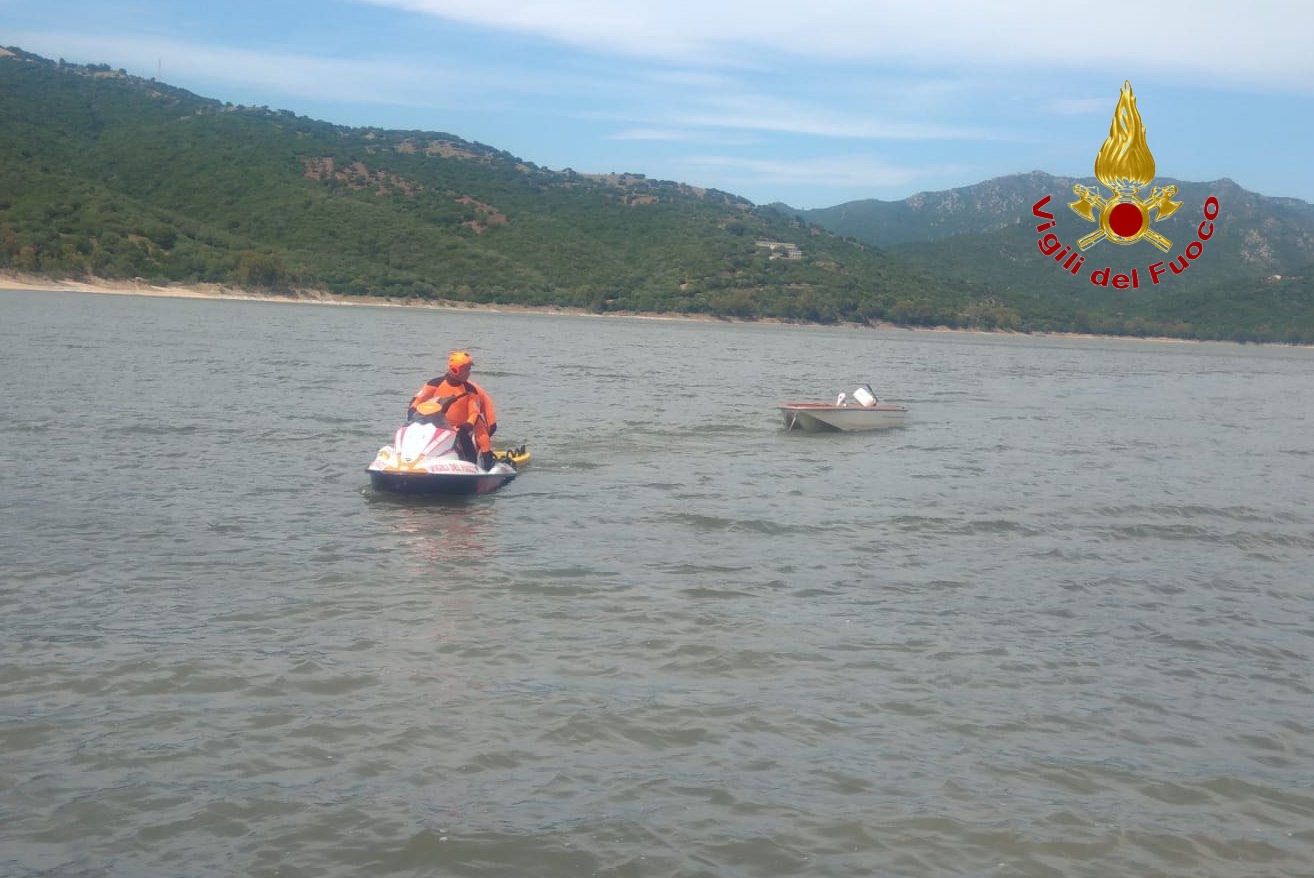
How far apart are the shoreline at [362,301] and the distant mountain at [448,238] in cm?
62

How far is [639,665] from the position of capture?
8.09 meters

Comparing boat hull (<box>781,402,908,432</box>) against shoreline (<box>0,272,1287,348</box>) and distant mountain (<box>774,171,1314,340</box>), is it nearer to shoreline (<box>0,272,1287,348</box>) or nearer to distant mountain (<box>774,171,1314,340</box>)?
shoreline (<box>0,272,1287,348</box>)

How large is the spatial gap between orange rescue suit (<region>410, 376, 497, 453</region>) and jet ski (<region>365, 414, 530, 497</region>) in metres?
0.25

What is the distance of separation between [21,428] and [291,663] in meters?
11.8

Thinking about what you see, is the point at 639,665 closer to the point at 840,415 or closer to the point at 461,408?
the point at 461,408

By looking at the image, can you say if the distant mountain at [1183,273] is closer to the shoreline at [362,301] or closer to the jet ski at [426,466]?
the shoreline at [362,301]

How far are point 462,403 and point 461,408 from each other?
63 millimetres

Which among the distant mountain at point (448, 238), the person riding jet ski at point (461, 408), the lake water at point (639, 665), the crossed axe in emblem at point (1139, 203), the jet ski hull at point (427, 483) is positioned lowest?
the lake water at point (639, 665)

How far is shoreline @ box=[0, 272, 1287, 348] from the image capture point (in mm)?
70375

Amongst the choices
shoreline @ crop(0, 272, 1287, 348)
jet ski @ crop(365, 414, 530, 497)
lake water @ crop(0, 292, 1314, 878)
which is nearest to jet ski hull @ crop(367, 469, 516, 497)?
jet ski @ crop(365, 414, 530, 497)

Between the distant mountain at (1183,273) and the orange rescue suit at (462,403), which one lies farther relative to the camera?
the distant mountain at (1183,273)

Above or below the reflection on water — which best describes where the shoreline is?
above

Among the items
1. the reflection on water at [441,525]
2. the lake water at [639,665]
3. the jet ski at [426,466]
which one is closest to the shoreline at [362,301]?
the lake water at [639,665]

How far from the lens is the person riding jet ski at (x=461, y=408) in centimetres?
1427
